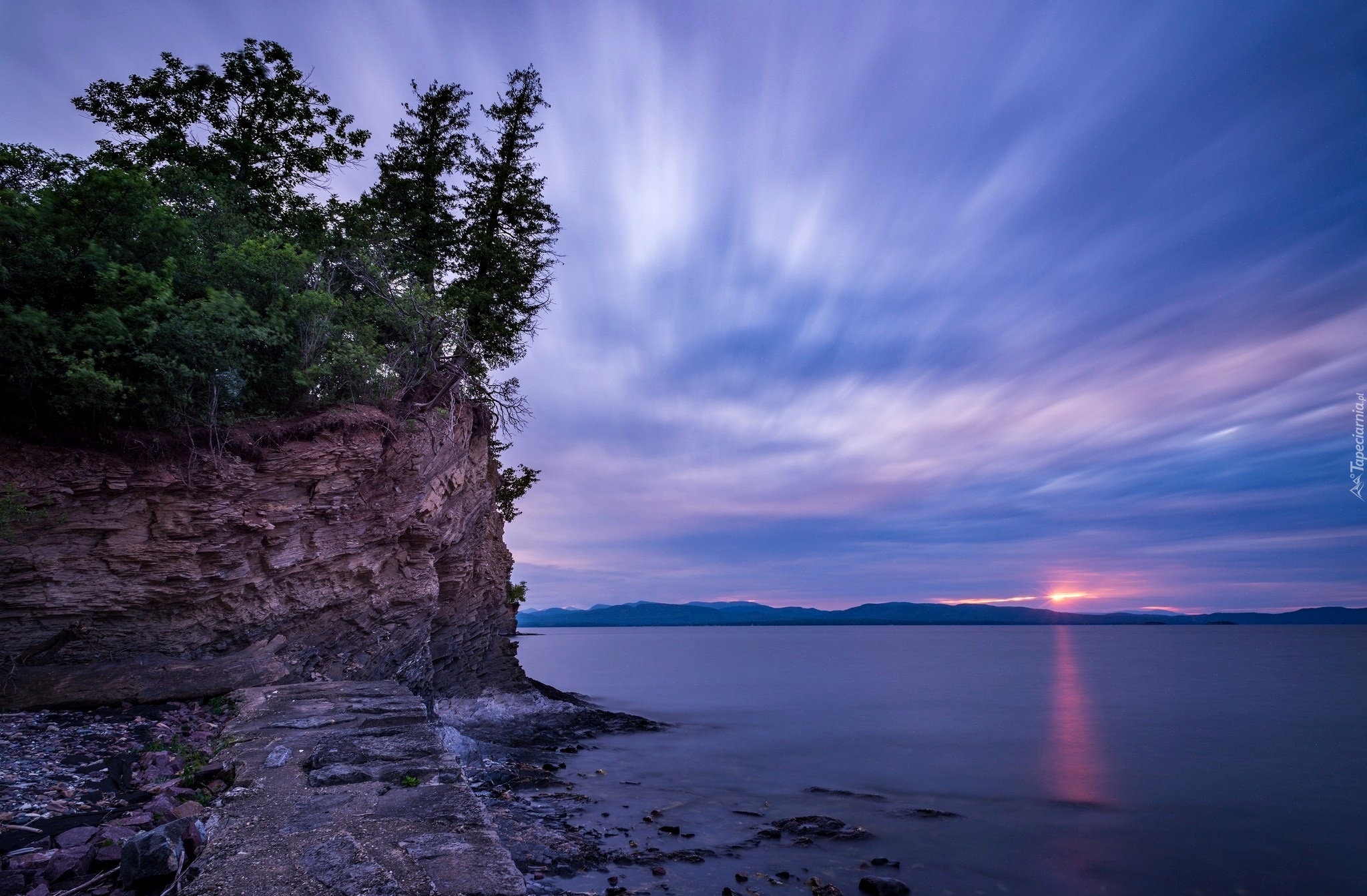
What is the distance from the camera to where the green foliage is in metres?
7.44

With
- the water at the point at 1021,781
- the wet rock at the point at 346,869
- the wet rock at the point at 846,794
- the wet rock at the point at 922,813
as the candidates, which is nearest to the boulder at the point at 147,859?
the wet rock at the point at 346,869

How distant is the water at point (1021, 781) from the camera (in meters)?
10.3

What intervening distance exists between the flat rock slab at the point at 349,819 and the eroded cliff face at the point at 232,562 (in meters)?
2.93

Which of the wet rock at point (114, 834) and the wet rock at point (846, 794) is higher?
the wet rock at point (114, 834)

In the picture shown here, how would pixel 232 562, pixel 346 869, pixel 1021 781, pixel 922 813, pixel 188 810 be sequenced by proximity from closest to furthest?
pixel 346 869 → pixel 188 810 → pixel 232 562 → pixel 922 813 → pixel 1021 781

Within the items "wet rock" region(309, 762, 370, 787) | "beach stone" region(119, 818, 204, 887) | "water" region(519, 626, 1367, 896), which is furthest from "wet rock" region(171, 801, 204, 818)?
"water" region(519, 626, 1367, 896)

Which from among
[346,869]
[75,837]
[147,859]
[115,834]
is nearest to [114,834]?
[115,834]

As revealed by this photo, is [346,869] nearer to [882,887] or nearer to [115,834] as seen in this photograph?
[115,834]

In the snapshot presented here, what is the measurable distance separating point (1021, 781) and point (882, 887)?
9.72 metres

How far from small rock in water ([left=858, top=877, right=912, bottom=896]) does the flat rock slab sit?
21.1ft

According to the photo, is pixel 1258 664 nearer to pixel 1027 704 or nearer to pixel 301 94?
pixel 1027 704

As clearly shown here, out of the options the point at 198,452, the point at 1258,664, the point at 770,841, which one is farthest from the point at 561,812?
the point at 1258,664

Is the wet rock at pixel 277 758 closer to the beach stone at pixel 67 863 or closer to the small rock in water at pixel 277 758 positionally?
the small rock in water at pixel 277 758

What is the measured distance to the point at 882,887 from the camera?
343 inches
